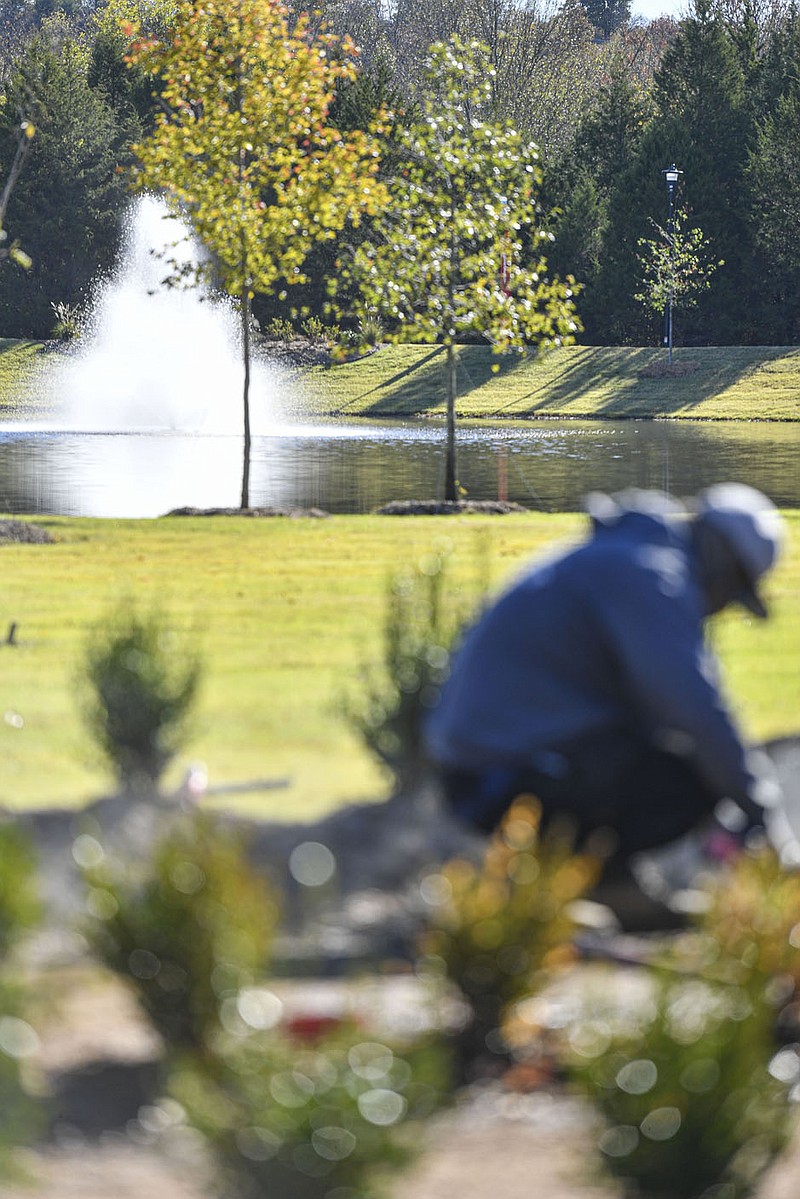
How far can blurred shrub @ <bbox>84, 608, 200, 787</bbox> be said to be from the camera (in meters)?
6.48

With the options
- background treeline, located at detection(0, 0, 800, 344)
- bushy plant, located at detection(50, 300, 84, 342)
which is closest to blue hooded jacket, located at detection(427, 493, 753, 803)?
background treeline, located at detection(0, 0, 800, 344)

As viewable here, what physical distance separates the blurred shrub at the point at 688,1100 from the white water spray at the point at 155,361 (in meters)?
35.8

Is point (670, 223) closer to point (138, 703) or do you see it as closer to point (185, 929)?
point (138, 703)

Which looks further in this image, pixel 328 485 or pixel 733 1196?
pixel 328 485

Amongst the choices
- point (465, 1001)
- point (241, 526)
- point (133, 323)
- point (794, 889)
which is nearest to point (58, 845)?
point (465, 1001)

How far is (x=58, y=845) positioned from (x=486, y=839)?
1.74m

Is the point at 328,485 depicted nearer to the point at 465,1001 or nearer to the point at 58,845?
the point at 58,845

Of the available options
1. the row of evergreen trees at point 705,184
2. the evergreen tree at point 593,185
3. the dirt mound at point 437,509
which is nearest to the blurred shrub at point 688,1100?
the dirt mound at point 437,509

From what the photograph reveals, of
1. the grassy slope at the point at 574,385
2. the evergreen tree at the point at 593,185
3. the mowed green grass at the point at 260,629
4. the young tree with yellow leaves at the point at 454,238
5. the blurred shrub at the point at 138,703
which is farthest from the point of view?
the evergreen tree at the point at 593,185

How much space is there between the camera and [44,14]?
115 m

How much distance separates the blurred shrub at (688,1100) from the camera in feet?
10.2

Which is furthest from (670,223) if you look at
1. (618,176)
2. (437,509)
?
(437,509)

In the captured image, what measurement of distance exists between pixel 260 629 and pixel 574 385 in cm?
4131

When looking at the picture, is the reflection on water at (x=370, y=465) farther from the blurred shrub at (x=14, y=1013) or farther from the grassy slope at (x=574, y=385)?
the blurred shrub at (x=14, y=1013)
